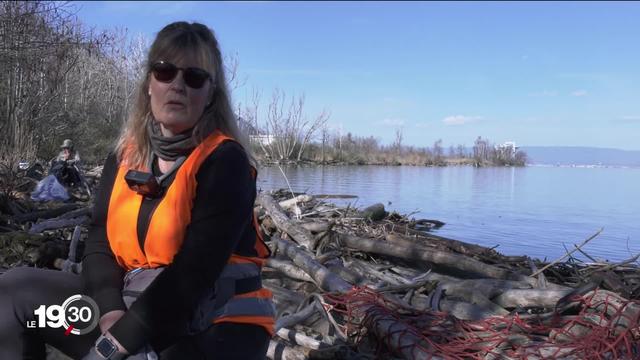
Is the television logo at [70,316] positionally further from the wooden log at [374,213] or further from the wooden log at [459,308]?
the wooden log at [374,213]

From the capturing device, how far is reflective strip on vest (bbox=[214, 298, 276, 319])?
199 centimetres

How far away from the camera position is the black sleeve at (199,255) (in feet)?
6.12

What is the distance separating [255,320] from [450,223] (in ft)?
42.0

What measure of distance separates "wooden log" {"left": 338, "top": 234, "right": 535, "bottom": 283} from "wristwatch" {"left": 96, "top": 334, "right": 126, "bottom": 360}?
13.9 feet

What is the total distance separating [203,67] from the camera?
2158mm

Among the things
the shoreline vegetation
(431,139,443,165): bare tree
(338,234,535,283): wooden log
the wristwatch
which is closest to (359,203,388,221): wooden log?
(338,234,535,283): wooden log

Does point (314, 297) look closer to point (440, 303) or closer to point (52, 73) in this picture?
point (440, 303)

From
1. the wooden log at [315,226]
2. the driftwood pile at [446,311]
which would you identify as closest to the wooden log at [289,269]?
the driftwood pile at [446,311]

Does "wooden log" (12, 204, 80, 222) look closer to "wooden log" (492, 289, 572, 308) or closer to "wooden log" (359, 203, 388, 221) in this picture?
"wooden log" (359, 203, 388, 221)

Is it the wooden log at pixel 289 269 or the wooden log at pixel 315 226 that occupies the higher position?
the wooden log at pixel 315 226

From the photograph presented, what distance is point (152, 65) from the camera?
2.22m

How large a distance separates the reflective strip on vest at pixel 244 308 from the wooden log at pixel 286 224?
456cm

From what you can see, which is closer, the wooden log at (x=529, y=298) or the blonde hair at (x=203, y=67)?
the blonde hair at (x=203, y=67)

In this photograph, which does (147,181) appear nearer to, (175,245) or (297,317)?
(175,245)
